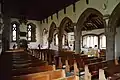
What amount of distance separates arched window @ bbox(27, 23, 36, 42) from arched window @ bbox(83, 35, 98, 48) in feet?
17.4

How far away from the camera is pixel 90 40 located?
1571 centimetres

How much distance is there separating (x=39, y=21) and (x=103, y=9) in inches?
381

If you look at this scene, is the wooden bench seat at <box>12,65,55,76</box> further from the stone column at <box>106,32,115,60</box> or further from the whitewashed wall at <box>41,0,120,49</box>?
the whitewashed wall at <box>41,0,120,49</box>

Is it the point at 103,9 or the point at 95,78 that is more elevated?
the point at 103,9

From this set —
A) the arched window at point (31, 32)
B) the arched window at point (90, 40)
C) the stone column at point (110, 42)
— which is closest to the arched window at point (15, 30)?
the arched window at point (31, 32)

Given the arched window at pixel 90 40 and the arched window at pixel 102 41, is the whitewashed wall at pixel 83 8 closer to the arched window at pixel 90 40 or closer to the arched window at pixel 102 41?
the arched window at pixel 90 40

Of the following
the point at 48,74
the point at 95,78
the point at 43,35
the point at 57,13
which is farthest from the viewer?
the point at 43,35

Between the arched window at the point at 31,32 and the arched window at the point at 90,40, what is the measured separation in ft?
17.4

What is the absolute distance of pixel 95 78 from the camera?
501 cm

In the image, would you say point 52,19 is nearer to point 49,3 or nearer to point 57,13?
point 57,13

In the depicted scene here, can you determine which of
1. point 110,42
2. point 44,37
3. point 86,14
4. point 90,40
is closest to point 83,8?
point 86,14

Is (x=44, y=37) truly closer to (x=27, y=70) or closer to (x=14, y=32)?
(x=14, y=32)

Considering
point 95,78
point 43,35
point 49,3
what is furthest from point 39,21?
point 95,78

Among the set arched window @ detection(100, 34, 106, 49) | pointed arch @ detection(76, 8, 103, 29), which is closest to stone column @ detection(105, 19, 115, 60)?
pointed arch @ detection(76, 8, 103, 29)
